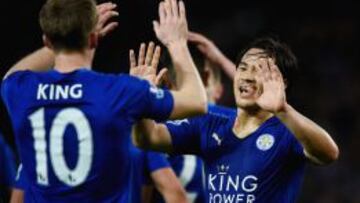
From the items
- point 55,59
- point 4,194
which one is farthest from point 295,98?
point 55,59

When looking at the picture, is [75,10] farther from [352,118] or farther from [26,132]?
[352,118]

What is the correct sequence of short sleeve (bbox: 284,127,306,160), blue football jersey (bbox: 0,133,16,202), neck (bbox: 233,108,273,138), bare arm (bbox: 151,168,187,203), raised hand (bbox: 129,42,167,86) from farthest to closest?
blue football jersey (bbox: 0,133,16,202), bare arm (bbox: 151,168,187,203), neck (bbox: 233,108,273,138), short sleeve (bbox: 284,127,306,160), raised hand (bbox: 129,42,167,86)

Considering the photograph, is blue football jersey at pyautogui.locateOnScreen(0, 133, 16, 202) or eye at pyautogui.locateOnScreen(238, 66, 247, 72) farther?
blue football jersey at pyautogui.locateOnScreen(0, 133, 16, 202)

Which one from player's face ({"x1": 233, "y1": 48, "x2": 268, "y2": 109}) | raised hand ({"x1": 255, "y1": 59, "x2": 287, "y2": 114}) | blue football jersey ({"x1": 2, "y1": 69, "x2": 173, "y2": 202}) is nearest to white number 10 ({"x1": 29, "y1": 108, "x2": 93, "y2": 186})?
blue football jersey ({"x1": 2, "y1": 69, "x2": 173, "y2": 202})

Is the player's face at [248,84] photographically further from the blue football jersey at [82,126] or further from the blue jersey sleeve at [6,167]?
the blue jersey sleeve at [6,167]

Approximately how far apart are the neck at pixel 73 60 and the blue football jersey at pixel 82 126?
3 centimetres

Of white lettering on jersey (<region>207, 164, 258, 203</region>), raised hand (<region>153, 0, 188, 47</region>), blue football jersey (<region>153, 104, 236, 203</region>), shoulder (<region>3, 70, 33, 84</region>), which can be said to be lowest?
blue football jersey (<region>153, 104, 236, 203</region>)

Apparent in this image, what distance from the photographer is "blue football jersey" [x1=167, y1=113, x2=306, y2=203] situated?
15.8 ft

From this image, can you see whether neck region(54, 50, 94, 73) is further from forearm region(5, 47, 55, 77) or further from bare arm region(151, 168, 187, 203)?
bare arm region(151, 168, 187, 203)

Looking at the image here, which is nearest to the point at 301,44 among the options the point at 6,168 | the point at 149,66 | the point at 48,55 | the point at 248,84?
the point at 6,168

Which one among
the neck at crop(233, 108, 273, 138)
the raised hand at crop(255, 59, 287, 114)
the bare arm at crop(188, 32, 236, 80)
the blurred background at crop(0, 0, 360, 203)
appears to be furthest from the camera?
the blurred background at crop(0, 0, 360, 203)

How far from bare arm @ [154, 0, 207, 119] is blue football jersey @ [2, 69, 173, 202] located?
60 mm

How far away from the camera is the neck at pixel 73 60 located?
13.7 feet

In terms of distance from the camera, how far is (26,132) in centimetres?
422
